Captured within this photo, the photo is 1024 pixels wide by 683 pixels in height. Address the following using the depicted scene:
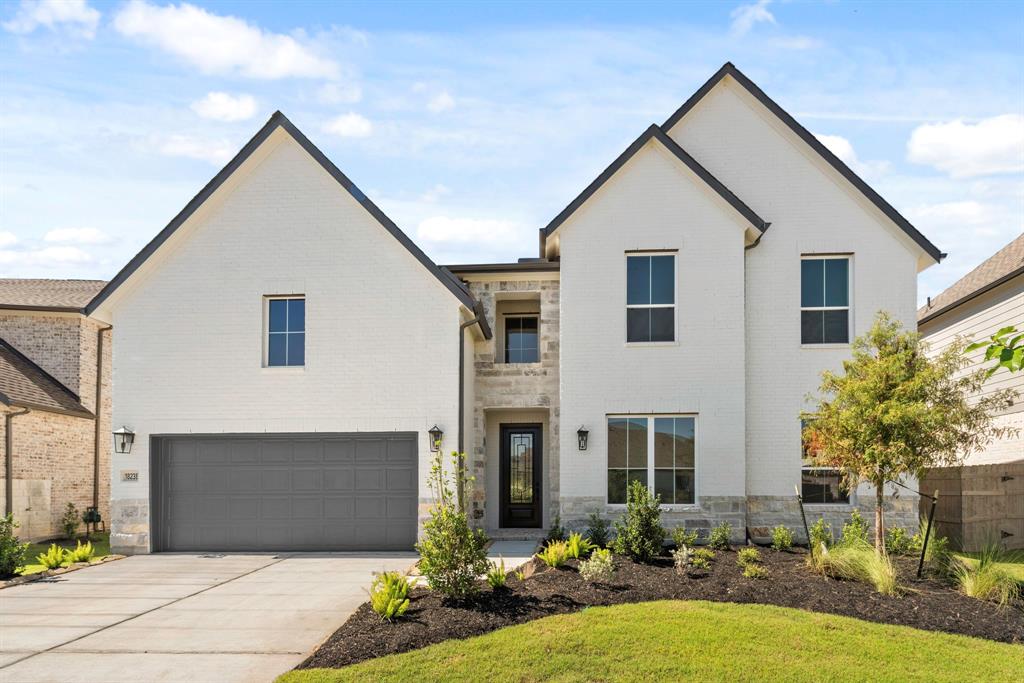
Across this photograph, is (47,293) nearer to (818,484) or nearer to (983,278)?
(818,484)

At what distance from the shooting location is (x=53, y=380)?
824 inches

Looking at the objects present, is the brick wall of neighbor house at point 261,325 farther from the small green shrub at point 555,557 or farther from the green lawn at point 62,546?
the small green shrub at point 555,557

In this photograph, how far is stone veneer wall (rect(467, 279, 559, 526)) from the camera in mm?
17328

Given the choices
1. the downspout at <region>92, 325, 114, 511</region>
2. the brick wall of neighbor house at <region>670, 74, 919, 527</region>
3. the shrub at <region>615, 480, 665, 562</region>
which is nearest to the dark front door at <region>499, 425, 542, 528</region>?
the brick wall of neighbor house at <region>670, 74, 919, 527</region>

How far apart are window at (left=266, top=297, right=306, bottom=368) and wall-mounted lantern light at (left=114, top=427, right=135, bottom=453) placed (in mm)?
2746

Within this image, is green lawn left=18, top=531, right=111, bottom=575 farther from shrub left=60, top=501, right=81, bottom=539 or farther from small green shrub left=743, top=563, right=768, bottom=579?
small green shrub left=743, top=563, right=768, bottom=579

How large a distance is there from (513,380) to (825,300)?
6013 millimetres

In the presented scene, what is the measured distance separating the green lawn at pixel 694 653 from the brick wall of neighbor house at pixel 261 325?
7055 mm

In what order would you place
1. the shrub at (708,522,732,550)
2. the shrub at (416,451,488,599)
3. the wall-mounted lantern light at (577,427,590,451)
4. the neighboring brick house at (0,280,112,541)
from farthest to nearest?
the neighboring brick house at (0,280,112,541) → the wall-mounted lantern light at (577,427,590,451) → the shrub at (708,522,732,550) → the shrub at (416,451,488,599)

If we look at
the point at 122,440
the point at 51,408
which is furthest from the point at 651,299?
the point at 51,408

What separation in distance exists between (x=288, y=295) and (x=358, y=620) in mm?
7781

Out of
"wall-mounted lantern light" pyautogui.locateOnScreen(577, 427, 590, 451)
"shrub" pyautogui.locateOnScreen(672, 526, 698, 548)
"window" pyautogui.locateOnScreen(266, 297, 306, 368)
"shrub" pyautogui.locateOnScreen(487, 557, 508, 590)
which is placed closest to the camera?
"shrub" pyautogui.locateOnScreen(487, 557, 508, 590)

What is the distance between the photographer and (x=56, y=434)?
19.7 m

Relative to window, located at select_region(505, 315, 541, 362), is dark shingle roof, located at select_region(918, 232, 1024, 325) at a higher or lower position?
higher
